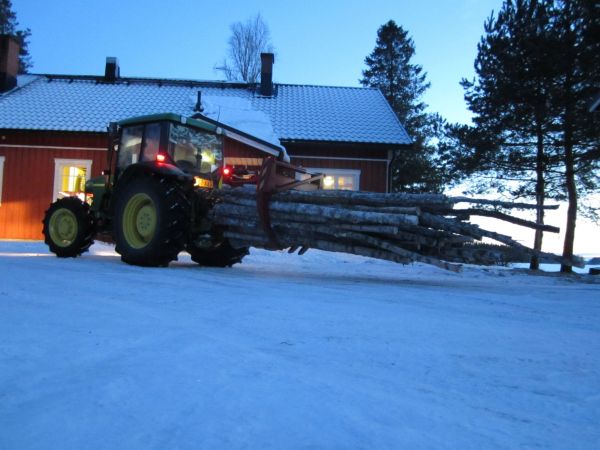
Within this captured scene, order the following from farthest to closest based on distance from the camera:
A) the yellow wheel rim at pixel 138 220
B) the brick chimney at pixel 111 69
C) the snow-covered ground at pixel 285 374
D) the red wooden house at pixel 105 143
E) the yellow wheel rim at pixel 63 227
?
the brick chimney at pixel 111 69 → the red wooden house at pixel 105 143 → the yellow wheel rim at pixel 63 227 → the yellow wheel rim at pixel 138 220 → the snow-covered ground at pixel 285 374

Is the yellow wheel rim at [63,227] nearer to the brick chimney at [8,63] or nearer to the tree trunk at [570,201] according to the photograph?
the tree trunk at [570,201]

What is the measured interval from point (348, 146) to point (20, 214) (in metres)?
10.6

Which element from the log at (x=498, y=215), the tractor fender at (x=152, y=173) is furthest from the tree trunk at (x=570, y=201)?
the tractor fender at (x=152, y=173)

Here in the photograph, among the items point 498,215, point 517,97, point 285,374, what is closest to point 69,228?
point 498,215

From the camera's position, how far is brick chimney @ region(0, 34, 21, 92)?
1739 cm

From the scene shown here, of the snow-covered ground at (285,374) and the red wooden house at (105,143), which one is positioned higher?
the red wooden house at (105,143)

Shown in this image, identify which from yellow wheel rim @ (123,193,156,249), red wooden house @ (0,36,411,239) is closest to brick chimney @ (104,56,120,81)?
red wooden house @ (0,36,411,239)

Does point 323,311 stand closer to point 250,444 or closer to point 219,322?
point 219,322

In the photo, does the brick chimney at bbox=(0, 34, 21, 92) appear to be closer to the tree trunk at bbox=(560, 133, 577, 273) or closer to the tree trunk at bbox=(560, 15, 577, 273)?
the tree trunk at bbox=(560, 15, 577, 273)

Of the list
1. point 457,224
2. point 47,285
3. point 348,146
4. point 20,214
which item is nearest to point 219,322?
point 47,285

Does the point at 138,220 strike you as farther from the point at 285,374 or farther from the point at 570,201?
the point at 570,201

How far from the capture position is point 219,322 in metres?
2.88

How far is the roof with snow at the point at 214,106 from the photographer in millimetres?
14742

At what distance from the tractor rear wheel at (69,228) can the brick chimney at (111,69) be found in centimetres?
1323
